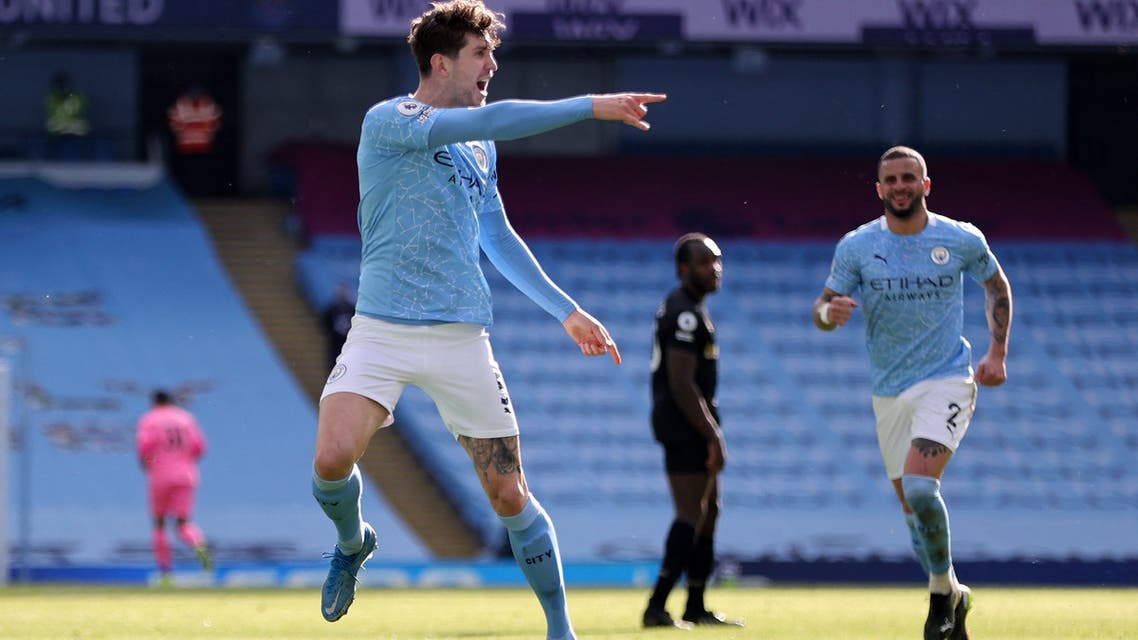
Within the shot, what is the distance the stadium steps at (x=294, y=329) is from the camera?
19.8 m

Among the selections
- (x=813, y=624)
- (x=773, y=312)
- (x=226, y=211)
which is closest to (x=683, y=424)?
(x=813, y=624)

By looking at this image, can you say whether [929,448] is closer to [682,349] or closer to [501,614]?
[682,349]

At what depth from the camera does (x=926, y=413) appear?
7871 millimetres

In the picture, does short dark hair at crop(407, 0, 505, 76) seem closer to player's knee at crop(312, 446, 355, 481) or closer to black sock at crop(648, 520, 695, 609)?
player's knee at crop(312, 446, 355, 481)

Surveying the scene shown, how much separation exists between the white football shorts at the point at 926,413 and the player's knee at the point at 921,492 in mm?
175

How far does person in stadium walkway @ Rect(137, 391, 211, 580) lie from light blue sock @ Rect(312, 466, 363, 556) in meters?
10.5

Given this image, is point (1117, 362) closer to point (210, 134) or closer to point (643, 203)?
point (643, 203)

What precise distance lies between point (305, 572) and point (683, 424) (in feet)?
26.6

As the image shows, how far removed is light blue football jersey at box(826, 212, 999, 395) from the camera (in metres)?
8.02

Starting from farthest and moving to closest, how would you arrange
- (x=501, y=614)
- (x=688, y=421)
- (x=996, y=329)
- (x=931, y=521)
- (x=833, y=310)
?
(x=501, y=614) → (x=688, y=421) → (x=996, y=329) → (x=833, y=310) → (x=931, y=521)

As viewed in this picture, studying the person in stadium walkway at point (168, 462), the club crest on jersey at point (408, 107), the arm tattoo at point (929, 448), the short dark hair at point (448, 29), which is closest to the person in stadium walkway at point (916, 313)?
the arm tattoo at point (929, 448)

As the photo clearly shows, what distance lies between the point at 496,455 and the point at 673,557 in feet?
11.3

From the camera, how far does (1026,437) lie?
71.5ft

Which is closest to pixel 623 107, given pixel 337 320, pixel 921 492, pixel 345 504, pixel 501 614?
pixel 345 504
